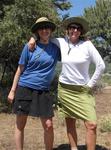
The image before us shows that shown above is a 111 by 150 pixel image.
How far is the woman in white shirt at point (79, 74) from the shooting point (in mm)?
5945

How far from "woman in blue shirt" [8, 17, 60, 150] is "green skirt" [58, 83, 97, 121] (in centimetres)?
28

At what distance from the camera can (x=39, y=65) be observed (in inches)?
232

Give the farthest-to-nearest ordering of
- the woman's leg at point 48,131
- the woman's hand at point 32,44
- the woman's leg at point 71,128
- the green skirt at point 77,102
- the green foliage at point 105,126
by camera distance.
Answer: the green foliage at point 105,126 < the woman's leg at point 71,128 < the green skirt at point 77,102 < the woman's leg at point 48,131 < the woman's hand at point 32,44

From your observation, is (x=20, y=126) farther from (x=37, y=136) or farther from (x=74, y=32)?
(x=37, y=136)

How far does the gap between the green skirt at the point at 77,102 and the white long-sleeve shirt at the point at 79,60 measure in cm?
15

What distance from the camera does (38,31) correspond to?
592 cm

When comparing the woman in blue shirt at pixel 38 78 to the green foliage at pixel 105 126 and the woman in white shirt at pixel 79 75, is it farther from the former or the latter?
the green foliage at pixel 105 126

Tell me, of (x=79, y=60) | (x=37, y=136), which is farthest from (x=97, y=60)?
(x=37, y=136)

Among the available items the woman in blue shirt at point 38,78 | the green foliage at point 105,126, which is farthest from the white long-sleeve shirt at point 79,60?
the green foliage at point 105,126

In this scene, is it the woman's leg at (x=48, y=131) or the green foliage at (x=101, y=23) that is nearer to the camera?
the woman's leg at (x=48, y=131)

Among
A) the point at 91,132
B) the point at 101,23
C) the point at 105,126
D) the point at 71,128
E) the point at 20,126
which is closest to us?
the point at 91,132

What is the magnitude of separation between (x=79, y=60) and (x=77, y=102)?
632mm

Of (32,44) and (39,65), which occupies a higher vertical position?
(32,44)

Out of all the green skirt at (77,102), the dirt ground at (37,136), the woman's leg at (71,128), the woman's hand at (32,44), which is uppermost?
the woman's hand at (32,44)
